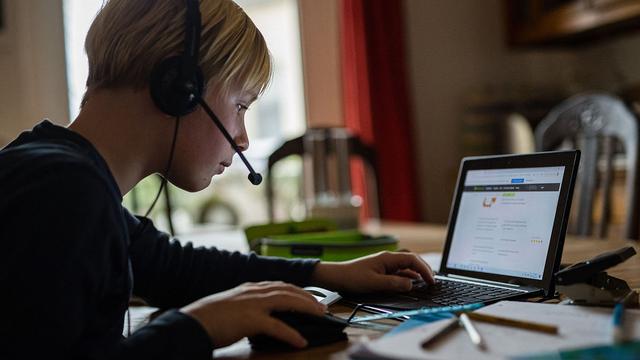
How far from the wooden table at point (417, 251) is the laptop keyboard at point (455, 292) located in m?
0.11

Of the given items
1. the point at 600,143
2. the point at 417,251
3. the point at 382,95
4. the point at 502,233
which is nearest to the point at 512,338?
the point at 502,233

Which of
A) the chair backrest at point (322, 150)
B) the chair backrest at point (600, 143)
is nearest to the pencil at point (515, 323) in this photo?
the chair backrest at point (600, 143)

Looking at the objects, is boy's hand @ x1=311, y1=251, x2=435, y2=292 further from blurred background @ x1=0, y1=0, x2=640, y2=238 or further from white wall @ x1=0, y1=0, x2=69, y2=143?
white wall @ x1=0, y1=0, x2=69, y2=143

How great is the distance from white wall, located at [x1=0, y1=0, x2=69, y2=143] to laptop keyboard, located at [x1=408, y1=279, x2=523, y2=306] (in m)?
2.20

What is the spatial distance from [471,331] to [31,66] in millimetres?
2547

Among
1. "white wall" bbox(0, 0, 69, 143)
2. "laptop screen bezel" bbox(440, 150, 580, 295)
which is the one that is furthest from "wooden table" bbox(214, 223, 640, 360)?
"white wall" bbox(0, 0, 69, 143)

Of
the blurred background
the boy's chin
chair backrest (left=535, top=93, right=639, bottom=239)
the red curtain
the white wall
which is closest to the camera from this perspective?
the boy's chin

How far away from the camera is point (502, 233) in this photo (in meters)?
0.92

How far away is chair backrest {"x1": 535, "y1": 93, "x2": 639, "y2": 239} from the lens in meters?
1.58

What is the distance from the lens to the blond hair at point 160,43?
2.49ft

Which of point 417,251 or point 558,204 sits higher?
point 558,204

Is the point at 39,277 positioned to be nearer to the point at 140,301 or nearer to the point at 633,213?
the point at 140,301

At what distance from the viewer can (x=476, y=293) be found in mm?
833

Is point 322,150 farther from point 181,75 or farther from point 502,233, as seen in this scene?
point 181,75
